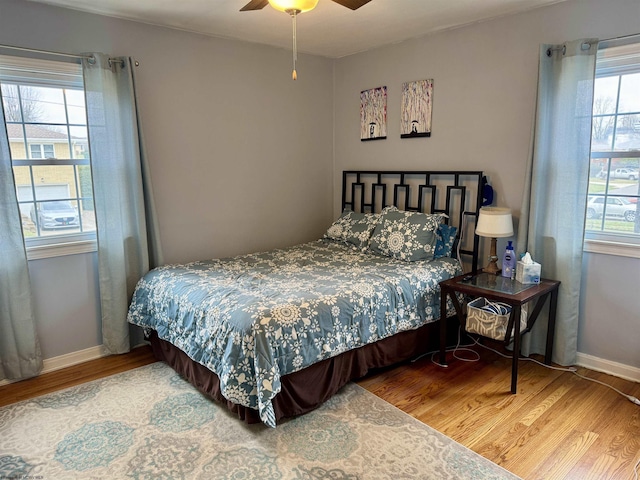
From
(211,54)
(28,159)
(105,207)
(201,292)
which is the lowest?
(201,292)

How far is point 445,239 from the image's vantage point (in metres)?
3.41

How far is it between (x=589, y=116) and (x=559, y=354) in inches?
63.5

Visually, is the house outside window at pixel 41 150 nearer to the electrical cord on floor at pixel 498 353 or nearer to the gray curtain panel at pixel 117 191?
the gray curtain panel at pixel 117 191

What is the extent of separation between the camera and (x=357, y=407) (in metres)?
2.52

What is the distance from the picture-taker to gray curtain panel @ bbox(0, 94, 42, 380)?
2.67 metres

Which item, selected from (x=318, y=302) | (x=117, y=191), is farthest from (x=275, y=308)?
(x=117, y=191)

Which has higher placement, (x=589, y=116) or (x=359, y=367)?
(x=589, y=116)

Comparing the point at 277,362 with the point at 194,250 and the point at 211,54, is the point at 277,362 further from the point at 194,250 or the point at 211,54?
the point at 211,54

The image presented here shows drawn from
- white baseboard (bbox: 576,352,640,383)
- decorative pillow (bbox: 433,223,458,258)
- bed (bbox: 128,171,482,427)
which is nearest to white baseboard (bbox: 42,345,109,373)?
bed (bbox: 128,171,482,427)

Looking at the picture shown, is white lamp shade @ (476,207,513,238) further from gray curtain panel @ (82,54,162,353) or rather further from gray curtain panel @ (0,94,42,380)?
gray curtain panel @ (0,94,42,380)

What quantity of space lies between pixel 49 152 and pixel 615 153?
150 inches

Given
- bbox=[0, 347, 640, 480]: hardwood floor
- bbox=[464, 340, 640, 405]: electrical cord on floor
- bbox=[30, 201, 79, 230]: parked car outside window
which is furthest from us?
bbox=[30, 201, 79, 230]: parked car outside window

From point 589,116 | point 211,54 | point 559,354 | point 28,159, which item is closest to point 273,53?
point 211,54

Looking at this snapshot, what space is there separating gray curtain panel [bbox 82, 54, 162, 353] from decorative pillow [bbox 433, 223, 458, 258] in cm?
219
